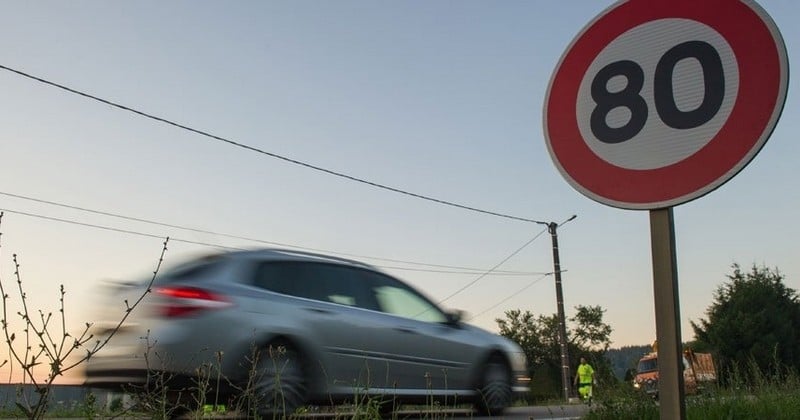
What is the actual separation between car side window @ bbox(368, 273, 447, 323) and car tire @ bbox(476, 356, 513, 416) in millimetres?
784

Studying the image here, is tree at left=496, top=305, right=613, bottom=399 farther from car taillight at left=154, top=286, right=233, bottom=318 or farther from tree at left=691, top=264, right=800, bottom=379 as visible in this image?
car taillight at left=154, top=286, right=233, bottom=318

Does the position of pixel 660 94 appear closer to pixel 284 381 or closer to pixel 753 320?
pixel 284 381

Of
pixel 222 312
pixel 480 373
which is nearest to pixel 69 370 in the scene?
pixel 222 312

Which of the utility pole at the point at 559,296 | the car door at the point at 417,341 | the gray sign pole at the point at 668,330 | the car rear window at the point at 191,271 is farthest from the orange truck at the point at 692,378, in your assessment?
the utility pole at the point at 559,296

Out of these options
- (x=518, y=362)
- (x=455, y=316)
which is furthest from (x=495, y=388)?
(x=455, y=316)

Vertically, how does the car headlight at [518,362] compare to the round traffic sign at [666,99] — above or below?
below

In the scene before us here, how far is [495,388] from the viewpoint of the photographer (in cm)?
805

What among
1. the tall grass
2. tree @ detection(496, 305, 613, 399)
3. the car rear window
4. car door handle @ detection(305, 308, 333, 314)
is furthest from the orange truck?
tree @ detection(496, 305, 613, 399)

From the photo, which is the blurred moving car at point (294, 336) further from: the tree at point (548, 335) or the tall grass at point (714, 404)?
the tree at point (548, 335)

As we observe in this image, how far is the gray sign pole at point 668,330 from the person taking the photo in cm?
226

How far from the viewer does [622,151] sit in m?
2.52

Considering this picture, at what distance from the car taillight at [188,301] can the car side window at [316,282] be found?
0.47 m

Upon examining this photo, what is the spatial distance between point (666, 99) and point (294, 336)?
14.0 ft

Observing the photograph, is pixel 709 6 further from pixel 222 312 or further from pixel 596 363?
pixel 222 312
